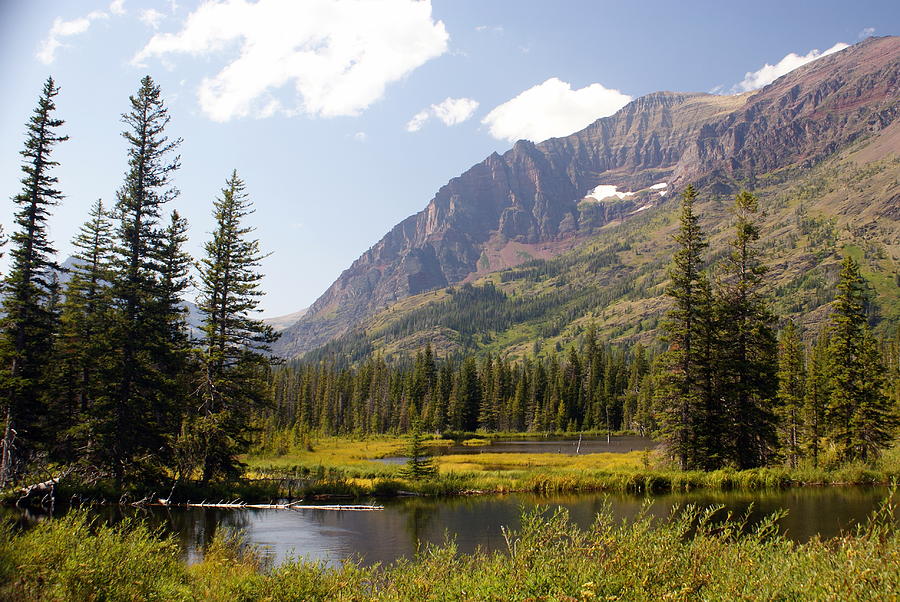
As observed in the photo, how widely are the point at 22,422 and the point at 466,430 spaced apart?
96.5 m

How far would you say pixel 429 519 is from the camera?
2927cm

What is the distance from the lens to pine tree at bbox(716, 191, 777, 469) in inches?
1617

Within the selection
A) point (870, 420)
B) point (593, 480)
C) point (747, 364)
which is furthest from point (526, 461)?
point (870, 420)

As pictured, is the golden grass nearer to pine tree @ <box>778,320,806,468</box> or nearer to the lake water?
pine tree @ <box>778,320,806,468</box>

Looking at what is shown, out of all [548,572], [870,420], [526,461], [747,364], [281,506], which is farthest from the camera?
[526,461]

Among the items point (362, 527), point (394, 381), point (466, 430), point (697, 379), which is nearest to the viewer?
point (362, 527)

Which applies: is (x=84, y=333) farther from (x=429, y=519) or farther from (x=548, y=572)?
(x=548, y=572)

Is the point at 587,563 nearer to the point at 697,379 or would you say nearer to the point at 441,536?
the point at 441,536

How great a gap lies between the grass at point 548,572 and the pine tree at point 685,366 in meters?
30.6

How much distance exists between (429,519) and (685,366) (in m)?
23.1

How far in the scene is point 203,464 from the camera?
1373 inches

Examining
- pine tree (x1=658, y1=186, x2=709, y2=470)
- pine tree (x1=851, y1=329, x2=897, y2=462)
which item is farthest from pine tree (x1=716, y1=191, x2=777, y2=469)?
pine tree (x1=851, y1=329, x2=897, y2=462)

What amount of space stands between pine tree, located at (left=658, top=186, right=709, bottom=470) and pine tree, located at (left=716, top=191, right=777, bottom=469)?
6.54 feet

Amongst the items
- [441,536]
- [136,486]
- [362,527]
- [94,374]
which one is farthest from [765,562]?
[94,374]
